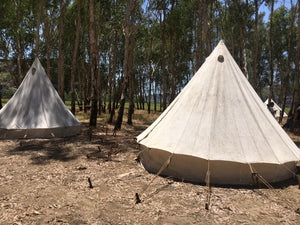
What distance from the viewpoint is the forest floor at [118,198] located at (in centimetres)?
337

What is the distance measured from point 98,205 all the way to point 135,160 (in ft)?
9.15

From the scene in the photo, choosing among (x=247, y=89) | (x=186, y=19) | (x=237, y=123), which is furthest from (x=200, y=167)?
(x=186, y=19)

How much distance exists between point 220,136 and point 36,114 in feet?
24.8

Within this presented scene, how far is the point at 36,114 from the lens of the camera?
374 inches

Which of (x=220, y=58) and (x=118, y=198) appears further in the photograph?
(x=220, y=58)

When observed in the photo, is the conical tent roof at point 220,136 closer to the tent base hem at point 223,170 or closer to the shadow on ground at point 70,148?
the tent base hem at point 223,170

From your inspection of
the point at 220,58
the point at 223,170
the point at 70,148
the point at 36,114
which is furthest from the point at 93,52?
the point at 223,170

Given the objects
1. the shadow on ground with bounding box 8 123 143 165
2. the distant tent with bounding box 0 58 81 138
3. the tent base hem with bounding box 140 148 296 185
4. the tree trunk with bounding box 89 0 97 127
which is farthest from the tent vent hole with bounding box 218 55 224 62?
the tree trunk with bounding box 89 0 97 127

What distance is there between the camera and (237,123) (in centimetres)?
491

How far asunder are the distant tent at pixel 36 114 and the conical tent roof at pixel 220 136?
196 inches

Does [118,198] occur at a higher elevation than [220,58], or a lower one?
lower

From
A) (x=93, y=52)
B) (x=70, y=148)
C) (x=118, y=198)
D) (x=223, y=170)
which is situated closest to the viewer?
(x=118, y=198)

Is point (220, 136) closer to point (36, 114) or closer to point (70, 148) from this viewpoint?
point (70, 148)

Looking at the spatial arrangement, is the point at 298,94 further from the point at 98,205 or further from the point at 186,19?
the point at 186,19
